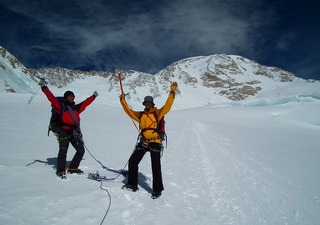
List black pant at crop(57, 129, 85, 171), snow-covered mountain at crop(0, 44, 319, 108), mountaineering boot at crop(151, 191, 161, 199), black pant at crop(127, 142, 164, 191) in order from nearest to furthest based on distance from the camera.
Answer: mountaineering boot at crop(151, 191, 161, 199), black pant at crop(127, 142, 164, 191), black pant at crop(57, 129, 85, 171), snow-covered mountain at crop(0, 44, 319, 108)

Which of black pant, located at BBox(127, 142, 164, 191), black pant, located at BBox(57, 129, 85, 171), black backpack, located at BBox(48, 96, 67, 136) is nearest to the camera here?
black pant, located at BBox(127, 142, 164, 191)

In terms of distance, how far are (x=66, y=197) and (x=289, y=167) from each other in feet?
25.4

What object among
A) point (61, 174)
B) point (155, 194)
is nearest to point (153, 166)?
point (155, 194)

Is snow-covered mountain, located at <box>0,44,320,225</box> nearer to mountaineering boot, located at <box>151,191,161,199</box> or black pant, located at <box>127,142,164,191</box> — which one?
mountaineering boot, located at <box>151,191,161,199</box>

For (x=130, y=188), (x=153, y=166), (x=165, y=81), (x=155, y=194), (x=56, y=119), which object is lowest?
(x=155, y=194)

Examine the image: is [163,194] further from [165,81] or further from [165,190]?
[165,81]

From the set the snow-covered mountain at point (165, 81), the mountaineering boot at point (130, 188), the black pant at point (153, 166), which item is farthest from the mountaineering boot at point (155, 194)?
the snow-covered mountain at point (165, 81)

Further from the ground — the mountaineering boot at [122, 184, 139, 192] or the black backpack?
the black backpack

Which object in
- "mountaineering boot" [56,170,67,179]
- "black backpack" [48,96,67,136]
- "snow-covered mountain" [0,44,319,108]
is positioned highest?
"snow-covered mountain" [0,44,319,108]

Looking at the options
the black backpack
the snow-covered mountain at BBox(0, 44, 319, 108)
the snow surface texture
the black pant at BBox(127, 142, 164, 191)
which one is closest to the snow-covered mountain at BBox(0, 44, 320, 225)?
the snow surface texture

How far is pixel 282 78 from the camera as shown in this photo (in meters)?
190

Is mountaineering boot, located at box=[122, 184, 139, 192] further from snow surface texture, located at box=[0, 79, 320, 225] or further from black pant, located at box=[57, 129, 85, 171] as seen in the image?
black pant, located at box=[57, 129, 85, 171]

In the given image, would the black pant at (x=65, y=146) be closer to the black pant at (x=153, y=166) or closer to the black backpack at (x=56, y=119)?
the black backpack at (x=56, y=119)

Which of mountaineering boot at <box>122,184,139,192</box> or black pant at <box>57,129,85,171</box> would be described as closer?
mountaineering boot at <box>122,184,139,192</box>
